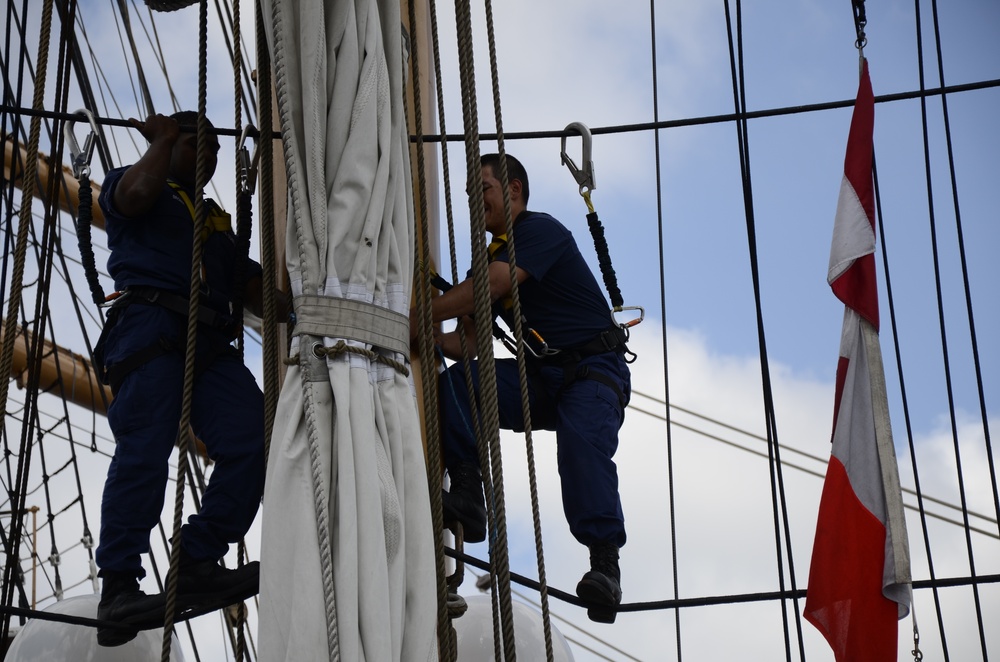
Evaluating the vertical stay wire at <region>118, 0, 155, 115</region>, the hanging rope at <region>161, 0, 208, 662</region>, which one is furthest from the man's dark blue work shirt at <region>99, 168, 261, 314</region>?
the vertical stay wire at <region>118, 0, 155, 115</region>

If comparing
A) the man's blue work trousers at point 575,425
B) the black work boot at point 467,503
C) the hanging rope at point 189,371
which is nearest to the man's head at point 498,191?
the man's blue work trousers at point 575,425

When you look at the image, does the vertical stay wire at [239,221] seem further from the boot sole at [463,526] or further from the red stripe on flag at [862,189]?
the red stripe on flag at [862,189]

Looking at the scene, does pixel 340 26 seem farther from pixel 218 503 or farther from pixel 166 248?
pixel 218 503

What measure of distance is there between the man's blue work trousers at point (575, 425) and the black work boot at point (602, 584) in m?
0.04

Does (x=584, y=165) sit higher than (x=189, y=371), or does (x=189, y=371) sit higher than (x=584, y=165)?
(x=584, y=165)

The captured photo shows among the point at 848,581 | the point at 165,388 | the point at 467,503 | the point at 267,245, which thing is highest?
the point at 267,245

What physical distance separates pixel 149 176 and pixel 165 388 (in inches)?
21.0

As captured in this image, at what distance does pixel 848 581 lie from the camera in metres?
3.82

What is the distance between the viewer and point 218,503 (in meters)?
3.25

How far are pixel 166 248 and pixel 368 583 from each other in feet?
4.05

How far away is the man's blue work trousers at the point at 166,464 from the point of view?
3.20 m

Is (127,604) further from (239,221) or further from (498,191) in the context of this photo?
(498,191)

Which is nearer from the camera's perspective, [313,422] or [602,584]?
[313,422]

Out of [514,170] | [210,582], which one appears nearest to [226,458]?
[210,582]
